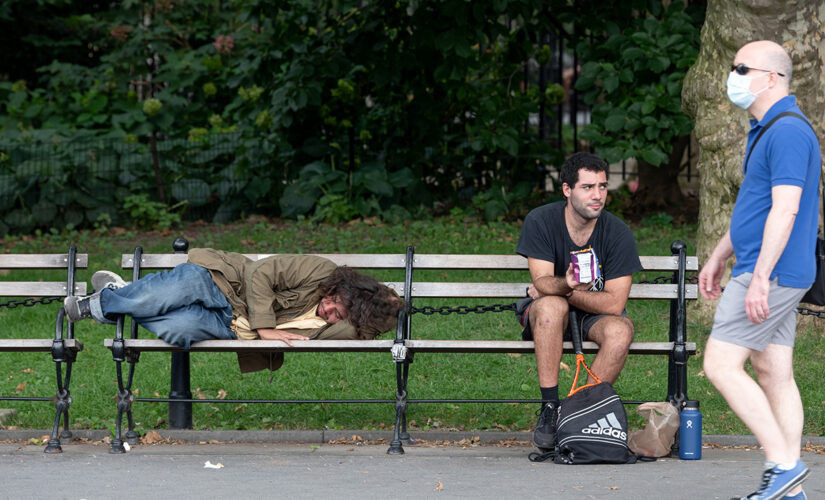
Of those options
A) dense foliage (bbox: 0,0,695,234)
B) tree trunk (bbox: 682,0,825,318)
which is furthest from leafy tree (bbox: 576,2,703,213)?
tree trunk (bbox: 682,0,825,318)

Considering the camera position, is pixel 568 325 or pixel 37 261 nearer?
pixel 568 325

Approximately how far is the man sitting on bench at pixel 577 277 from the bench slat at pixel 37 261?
2406mm

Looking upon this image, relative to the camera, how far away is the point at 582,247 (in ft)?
18.1

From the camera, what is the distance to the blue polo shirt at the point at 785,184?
13.6 ft

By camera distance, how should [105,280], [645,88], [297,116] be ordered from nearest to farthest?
1. [105,280]
2. [645,88]
3. [297,116]

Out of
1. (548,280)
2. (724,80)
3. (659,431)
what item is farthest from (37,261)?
(724,80)

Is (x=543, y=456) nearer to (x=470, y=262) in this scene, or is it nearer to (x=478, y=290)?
(x=478, y=290)

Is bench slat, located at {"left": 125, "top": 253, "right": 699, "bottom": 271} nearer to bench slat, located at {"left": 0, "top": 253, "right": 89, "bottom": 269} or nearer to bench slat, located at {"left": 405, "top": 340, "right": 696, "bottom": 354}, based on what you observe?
bench slat, located at {"left": 0, "top": 253, "right": 89, "bottom": 269}

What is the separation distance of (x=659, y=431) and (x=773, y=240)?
1401 mm

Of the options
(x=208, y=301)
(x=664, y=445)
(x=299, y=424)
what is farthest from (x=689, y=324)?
(x=208, y=301)

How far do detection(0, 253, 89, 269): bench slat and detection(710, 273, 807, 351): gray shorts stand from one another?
3427mm

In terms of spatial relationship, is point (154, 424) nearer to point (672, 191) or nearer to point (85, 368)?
point (85, 368)

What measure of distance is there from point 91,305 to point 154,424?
2.82ft

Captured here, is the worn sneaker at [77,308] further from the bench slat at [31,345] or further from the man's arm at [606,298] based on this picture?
the man's arm at [606,298]
